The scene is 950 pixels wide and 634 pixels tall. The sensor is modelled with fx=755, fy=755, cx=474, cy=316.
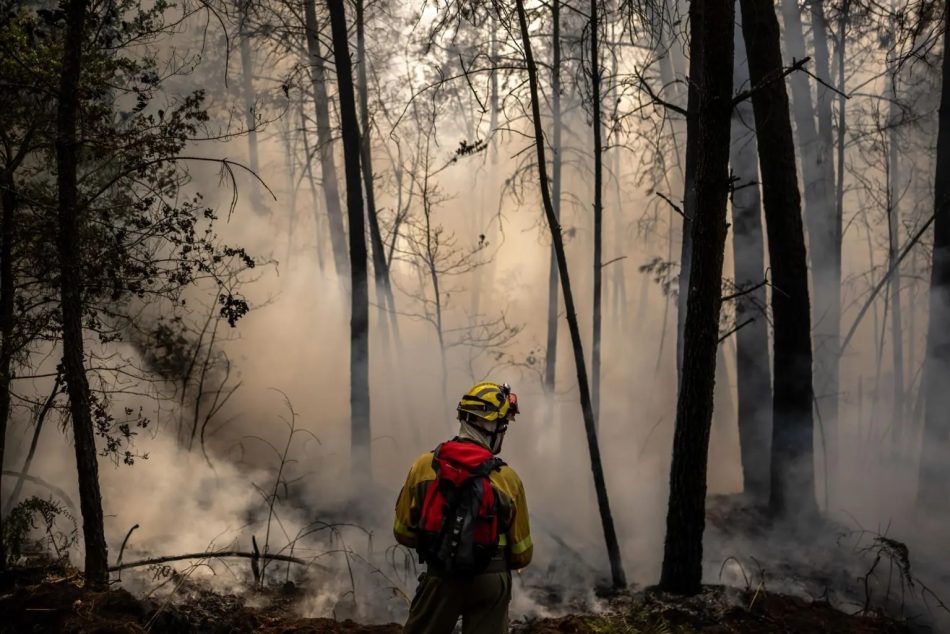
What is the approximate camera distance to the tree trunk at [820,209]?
15172 millimetres

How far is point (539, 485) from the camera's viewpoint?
39.1ft

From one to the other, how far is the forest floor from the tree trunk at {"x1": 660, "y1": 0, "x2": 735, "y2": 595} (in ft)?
1.21

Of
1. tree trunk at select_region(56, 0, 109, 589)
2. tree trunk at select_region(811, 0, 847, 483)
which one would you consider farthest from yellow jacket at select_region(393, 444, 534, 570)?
tree trunk at select_region(811, 0, 847, 483)

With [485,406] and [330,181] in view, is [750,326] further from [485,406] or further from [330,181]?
[330,181]

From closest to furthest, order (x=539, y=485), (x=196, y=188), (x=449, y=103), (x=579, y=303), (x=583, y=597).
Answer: (x=583, y=597), (x=539, y=485), (x=196, y=188), (x=449, y=103), (x=579, y=303)

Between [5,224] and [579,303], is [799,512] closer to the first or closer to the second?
[5,224]

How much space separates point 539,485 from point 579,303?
14.6 meters

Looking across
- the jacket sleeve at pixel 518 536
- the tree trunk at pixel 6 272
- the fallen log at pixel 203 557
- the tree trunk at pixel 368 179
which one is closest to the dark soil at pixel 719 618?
the jacket sleeve at pixel 518 536

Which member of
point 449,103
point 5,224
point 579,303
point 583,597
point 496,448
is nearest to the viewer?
point 496,448

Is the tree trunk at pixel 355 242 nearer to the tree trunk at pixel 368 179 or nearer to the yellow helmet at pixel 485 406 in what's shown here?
the tree trunk at pixel 368 179

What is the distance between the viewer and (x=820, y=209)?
16.3 m

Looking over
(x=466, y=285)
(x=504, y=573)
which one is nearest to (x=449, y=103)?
(x=466, y=285)

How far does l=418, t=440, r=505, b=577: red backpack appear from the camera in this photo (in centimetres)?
380

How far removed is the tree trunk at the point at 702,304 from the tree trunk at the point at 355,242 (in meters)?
5.02
